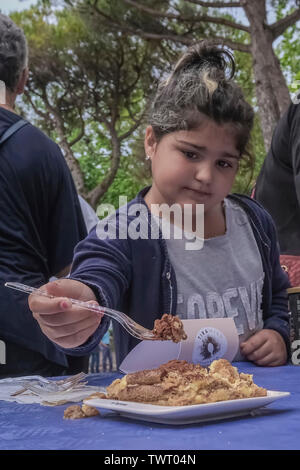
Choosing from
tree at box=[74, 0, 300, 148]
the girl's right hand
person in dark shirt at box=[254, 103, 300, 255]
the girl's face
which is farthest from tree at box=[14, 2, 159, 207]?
the girl's right hand

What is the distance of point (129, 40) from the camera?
12719 mm

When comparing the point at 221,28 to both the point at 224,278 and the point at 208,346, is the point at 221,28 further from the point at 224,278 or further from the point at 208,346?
the point at 208,346

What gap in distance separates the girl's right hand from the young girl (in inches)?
8.8

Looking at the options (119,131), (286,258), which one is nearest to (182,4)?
(119,131)

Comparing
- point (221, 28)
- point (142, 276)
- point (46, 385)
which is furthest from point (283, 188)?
point (221, 28)

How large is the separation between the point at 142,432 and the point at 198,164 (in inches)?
37.4

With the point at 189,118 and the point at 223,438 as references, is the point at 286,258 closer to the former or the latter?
the point at 189,118

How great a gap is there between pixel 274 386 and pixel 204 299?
498 mm

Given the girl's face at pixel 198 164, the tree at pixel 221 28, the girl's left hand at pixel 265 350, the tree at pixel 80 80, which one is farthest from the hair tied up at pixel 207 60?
the tree at pixel 80 80

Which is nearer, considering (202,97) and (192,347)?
(192,347)

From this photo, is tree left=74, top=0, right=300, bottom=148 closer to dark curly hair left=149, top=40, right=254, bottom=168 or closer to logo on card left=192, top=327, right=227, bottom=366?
dark curly hair left=149, top=40, right=254, bottom=168

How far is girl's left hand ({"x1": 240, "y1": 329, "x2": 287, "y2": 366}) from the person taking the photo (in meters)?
1.75

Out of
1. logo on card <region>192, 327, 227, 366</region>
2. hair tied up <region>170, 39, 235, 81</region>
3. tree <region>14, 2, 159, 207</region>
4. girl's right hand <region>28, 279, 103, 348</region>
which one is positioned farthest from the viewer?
tree <region>14, 2, 159, 207</region>

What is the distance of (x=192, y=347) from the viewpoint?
141 centimetres
